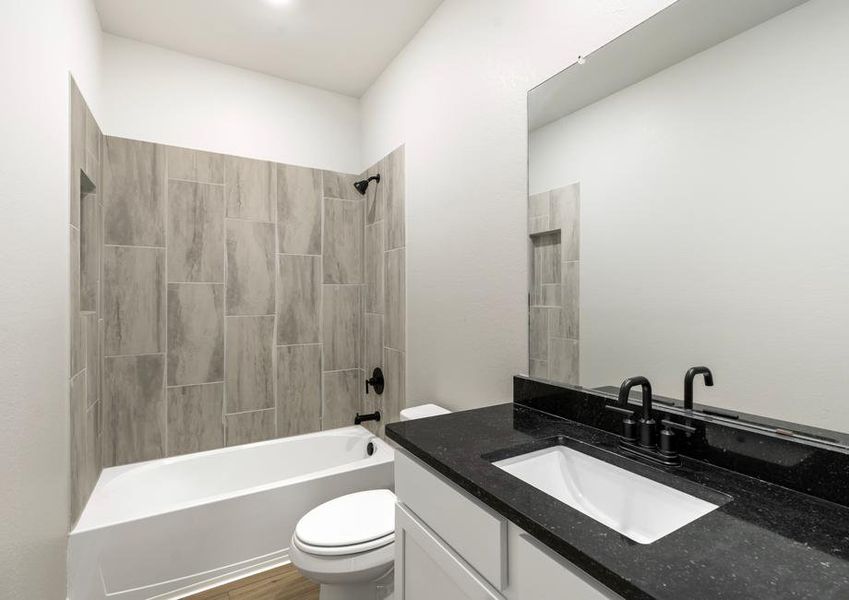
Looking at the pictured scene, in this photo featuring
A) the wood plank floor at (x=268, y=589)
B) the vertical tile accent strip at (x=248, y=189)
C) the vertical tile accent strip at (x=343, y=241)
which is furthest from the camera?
the vertical tile accent strip at (x=343, y=241)

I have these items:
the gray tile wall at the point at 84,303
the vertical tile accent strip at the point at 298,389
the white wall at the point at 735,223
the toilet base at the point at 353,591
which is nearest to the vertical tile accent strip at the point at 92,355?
the gray tile wall at the point at 84,303

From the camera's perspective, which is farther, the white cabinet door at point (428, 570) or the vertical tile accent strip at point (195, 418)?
the vertical tile accent strip at point (195, 418)

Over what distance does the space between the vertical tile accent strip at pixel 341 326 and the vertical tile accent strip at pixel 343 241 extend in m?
0.09

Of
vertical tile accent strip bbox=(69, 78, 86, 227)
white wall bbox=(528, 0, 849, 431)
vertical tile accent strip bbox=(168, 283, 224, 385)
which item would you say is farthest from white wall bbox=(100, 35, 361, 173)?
white wall bbox=(528, 0, 849, 431)

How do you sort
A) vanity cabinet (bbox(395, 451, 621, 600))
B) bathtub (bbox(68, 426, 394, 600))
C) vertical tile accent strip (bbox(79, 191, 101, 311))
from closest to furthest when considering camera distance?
1. vanity cabinet (bbox(395, 451, 621, 600))
2. bathtub (bbox(68, 426, 394, 600))
3. vertical tile accent strip (bbox(79, 191, 101, 311))

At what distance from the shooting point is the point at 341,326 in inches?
114

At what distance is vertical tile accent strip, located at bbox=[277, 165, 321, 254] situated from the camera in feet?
8.82

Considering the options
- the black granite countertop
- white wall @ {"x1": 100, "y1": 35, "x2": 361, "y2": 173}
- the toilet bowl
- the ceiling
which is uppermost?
the ceiling

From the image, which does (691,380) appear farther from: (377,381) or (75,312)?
(75,312)

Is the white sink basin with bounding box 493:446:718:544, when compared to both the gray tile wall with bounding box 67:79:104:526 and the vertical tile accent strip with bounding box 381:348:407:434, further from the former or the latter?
the gray tile wall with bounding box 67:79:104:526

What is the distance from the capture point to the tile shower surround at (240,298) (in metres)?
2.30

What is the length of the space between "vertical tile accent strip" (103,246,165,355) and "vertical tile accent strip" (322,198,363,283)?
988mm

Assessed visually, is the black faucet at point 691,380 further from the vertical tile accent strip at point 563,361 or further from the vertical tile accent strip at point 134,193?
the vertical tile accent strip at point 134,193

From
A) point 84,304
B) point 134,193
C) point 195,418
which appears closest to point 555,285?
point 84,304
